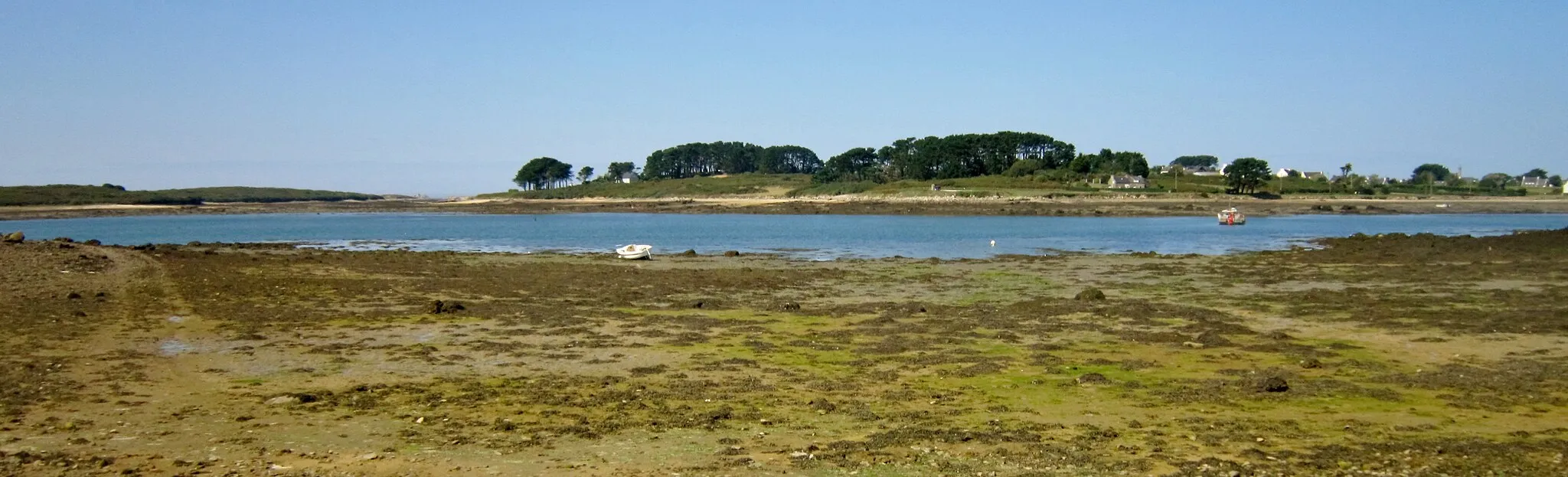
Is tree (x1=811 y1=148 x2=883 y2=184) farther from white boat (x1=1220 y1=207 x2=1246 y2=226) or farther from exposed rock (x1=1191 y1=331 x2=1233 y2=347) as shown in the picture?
exposed rock (x1=1191 y1=331 x2=1233 y2=347)

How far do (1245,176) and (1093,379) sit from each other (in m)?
114

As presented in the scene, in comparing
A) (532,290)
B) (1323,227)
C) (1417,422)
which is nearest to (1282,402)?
(1417,422)

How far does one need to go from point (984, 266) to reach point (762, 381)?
20.5 meters

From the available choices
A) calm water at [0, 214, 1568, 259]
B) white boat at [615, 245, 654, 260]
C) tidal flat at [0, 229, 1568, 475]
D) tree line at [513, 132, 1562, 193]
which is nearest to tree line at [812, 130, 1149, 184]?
tree line at [513, 132, 1562, 193]

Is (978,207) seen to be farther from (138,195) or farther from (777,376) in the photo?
(138,195)

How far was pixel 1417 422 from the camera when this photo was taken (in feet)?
33.7

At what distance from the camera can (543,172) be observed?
19050 cm

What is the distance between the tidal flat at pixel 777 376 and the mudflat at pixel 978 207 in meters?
67.1

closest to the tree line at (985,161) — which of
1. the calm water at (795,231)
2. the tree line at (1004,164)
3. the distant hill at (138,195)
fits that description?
the tree line at (1004,164)

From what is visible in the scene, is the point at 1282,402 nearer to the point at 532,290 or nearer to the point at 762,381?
the point at 762,381

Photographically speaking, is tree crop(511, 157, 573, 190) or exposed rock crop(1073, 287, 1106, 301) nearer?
exposed rock crop(1073, 287, 1106, 301)

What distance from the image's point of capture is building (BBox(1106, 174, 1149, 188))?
124m

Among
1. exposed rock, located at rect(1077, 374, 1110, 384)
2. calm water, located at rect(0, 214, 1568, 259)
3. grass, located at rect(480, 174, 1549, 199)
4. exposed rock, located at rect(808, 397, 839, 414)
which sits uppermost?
grass, located at rect(480, 174, 1549, 199)

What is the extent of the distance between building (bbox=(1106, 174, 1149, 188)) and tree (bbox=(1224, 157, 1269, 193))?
9014mm
